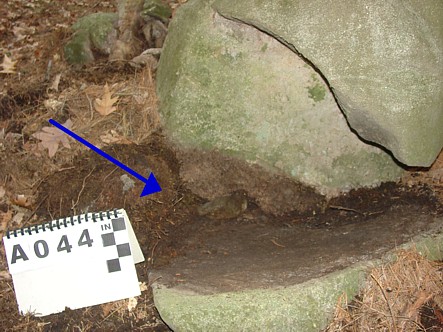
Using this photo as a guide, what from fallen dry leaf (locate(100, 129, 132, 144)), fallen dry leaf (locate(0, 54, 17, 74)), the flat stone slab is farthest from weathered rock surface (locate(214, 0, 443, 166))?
fallen dry leaf (locate(0, 54, 17, 74))

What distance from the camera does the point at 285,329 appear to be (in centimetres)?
184

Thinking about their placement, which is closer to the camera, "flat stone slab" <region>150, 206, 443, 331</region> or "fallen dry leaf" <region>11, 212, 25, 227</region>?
"flat stone slab" <region>150, 206, 443, 331</region>

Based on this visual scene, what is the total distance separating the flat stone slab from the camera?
184 cm

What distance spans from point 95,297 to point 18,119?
1.65 m

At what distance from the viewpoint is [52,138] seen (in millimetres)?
2949

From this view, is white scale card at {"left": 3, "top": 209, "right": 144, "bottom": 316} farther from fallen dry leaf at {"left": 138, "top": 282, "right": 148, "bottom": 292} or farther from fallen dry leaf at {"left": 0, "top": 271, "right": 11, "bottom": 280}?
fallen dry leaf at {"left": 0, "top": 271, "right": 11, "bottom": 280}

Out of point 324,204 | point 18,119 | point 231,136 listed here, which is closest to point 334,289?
point 324,204

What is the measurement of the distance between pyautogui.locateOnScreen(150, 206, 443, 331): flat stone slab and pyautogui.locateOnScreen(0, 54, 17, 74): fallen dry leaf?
7.61 ft

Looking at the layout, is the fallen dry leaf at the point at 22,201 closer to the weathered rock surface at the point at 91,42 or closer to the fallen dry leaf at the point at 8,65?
the weathered rock surface at the point at 91,42

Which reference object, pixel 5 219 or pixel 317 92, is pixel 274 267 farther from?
pixel 5 219

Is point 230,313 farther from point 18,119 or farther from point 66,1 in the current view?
point 66,1

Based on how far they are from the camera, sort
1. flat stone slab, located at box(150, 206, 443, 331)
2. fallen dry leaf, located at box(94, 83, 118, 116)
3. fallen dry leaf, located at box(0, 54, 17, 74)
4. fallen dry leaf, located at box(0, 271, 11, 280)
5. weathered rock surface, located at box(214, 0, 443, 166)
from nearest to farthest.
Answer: flat stone slab, located at box(150, 206, 443, 331), weathered rock surface, located at box(214, 0, 443, 166), fallen dry leaf, located at box(0, 271, 11, 280), fallen dry leaf, located at box(94, 83, 118, 116), fallen dry leaf, located at box(0, 54, 17, 74)

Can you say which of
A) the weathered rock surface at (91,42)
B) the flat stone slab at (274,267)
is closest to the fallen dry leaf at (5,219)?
the flat stone slab at (274,267)

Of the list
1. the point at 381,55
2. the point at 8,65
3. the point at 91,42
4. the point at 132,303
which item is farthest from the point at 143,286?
the point at 8,65
